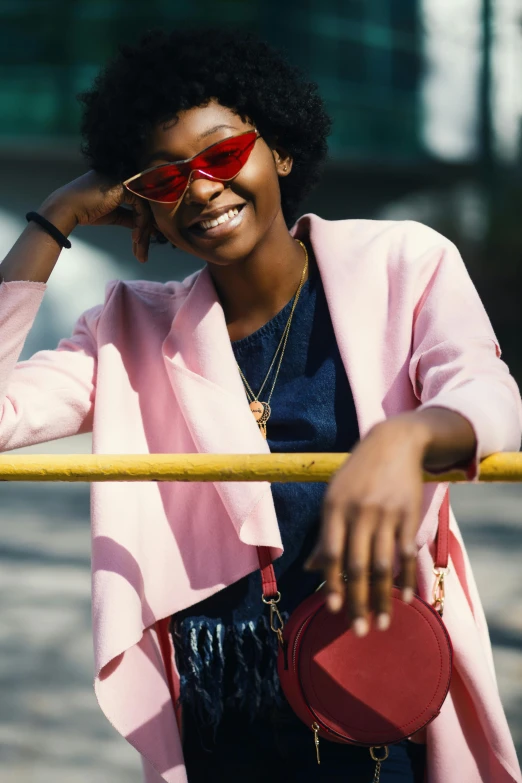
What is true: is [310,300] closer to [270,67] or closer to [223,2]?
[270,67]

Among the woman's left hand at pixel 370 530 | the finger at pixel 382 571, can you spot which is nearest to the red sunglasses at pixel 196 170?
the woman's left hand at pixel 370 530

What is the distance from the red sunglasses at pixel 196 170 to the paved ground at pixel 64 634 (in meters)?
2.50

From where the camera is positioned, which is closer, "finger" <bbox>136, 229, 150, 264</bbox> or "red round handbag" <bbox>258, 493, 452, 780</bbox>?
"red round handbag" <bbox>258, 493, 452, 780</bbox>

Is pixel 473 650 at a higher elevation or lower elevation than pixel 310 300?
lower

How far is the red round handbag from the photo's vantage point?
1.75m

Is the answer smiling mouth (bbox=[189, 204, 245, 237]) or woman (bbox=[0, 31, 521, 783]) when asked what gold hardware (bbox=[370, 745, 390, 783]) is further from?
smiling mouth (bbox=[189, 204, 245, 237])

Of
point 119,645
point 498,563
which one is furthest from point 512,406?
point 498,563

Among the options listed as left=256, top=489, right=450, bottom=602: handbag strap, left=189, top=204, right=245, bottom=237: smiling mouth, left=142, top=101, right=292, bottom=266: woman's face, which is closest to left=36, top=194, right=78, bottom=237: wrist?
left=142, top=101, right=292, bottom=266: woman's face

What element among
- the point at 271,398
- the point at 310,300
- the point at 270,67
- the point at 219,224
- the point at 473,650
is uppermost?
the point at 270,67

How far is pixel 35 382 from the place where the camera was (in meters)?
2.11

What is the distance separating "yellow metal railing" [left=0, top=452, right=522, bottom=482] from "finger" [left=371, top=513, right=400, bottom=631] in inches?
11.5

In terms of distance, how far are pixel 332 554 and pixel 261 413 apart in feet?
2.80

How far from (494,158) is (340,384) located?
15.2 metres

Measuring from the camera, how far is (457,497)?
870 cm
